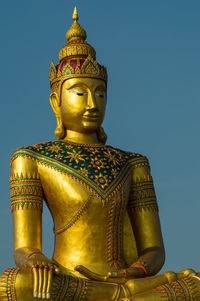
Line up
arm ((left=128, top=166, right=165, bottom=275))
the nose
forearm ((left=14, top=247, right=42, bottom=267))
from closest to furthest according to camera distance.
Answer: forearm ((left=14, top=247, right=42, bottom=267)), arm ((left=128, top=166, right=165, bottom=275)), the nose

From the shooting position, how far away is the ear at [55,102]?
1073 cm

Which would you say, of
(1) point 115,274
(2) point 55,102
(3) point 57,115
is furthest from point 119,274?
(2) point 55,102

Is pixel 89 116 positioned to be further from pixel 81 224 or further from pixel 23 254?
pixel 23 254

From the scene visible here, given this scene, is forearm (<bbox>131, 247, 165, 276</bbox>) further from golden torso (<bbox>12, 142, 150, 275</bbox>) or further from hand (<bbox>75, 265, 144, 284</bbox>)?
golden torso (<bbox>12, 142, 150, 275</bbox>)

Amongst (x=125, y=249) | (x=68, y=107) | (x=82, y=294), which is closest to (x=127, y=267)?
(x=125, y=249)

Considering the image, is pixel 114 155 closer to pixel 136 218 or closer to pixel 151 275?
pixel 136 218

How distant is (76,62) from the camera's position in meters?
10.6

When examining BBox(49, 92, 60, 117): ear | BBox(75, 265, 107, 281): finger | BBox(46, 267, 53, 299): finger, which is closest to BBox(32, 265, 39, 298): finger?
BBox(46, 267, 53, 299): finger

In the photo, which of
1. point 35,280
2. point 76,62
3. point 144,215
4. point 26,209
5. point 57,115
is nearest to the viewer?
point 35,280

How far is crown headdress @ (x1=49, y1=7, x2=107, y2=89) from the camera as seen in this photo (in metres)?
10.5

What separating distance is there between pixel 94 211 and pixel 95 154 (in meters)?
0.95

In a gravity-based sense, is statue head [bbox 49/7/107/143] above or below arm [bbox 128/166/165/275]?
above

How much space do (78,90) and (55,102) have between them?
1.87 ft

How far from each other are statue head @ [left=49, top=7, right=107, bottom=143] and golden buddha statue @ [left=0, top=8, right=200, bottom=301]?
2 centimetres
